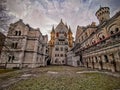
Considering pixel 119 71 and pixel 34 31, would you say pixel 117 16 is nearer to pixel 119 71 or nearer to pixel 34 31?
pixel 119 71

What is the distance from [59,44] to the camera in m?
44.2

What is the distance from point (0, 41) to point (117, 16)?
74.6ft

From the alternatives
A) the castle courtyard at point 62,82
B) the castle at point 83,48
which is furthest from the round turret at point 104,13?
the castle courtyard at point 62,82

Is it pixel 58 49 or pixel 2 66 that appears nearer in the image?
pixel 2 66

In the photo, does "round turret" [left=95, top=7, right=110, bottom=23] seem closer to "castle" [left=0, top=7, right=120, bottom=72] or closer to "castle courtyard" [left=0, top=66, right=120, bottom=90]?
"castle" [left=0, top=7, right=120, bottom=72]

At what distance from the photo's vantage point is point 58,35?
1885 inches

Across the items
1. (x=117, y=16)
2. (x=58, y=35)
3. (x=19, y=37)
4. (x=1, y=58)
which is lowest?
(x=1, y=58)

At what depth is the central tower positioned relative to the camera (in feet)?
137

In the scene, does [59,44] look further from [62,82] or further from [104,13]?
[62,82]

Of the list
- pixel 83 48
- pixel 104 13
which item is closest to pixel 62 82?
pixel 83 48

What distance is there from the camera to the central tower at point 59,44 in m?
41.7

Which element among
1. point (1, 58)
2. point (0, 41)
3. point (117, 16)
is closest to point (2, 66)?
point (1, 58)

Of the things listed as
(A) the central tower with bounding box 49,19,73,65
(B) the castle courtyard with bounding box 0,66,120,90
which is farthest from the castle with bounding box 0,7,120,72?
(B) the castle courtyard with bounding box 0,66,120,90

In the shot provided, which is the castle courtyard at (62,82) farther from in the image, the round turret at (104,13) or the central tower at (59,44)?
the central tower at (59,44)
